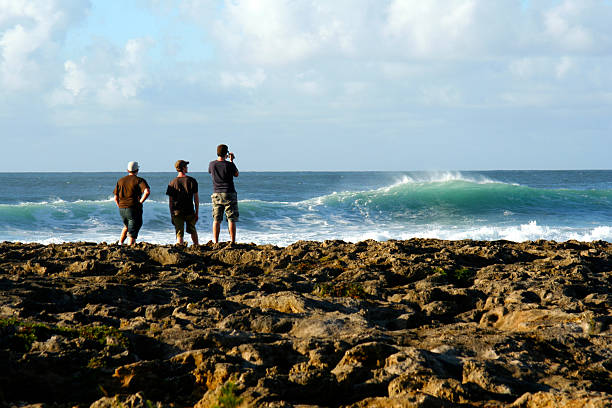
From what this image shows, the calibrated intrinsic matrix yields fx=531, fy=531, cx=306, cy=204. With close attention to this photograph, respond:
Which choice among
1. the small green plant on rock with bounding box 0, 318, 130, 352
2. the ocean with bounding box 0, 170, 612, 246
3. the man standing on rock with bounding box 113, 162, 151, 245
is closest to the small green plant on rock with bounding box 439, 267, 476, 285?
the small green plant on rock with bounding box 0, 318, 130, 352

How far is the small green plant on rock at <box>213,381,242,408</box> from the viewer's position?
7.98ft

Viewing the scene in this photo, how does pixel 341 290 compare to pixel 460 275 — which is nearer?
pixel 341 290

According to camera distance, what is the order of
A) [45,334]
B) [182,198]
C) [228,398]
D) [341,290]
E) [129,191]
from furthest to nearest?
[182,198] → [129,191] → [341,290] → [45,334] → [228,398]

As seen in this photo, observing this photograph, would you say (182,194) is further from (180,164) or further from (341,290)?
(341,290)

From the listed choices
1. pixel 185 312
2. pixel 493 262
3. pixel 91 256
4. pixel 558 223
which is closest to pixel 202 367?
pixel 185 312

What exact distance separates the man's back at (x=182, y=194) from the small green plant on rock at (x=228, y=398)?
6335 millimetres

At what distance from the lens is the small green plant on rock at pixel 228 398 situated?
7.98 ft

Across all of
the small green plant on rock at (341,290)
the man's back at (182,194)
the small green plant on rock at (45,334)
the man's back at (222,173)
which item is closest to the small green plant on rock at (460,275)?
the small green plant on rock at (341,290)

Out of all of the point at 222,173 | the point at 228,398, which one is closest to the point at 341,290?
the point at 228,398

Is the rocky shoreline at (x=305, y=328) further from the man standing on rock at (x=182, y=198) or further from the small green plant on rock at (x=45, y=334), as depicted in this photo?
the man standing on rock at (x=182, y=198)

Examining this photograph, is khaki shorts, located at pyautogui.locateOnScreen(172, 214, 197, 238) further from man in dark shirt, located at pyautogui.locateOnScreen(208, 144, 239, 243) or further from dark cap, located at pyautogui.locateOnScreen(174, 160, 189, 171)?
dark cap, located at pyautogui.locateOnScreen(174, 160, 189, 171)

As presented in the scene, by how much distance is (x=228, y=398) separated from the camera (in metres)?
2.44

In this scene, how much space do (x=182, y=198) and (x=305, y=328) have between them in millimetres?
5243

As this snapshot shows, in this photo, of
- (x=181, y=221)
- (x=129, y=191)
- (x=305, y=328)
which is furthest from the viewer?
(x=181, y=221)
